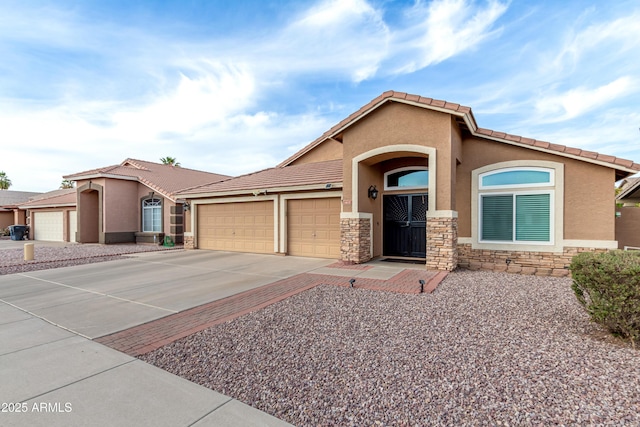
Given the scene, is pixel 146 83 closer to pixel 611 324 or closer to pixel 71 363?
pixel 71 363

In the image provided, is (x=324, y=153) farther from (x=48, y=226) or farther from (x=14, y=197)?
(x=14, y=197)

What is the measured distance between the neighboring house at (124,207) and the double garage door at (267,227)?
11.0 ft

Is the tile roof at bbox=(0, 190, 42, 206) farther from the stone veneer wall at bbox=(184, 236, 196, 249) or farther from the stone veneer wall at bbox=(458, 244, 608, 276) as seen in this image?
the stone veneer wall at bbox=(458, 244, 608, 276)

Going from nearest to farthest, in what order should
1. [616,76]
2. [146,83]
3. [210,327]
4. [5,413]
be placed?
[5,413] → [210,327] → [616,76] → [146,83]

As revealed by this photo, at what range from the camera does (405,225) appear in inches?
446

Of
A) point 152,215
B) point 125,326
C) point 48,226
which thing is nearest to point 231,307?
point 125,326

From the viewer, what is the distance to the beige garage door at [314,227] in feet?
38.3

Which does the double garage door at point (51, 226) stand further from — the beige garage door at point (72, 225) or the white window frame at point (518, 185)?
the white window frame at point (518, 185)

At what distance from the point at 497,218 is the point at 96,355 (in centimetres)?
1080

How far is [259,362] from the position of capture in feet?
11.7

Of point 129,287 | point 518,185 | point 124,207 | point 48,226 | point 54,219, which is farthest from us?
point 48,226

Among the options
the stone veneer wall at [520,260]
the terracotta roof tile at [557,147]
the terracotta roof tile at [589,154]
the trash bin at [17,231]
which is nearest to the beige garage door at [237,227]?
the stone veneer wall at [520,260]

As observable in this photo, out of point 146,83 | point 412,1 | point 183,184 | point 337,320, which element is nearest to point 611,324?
point 337,320

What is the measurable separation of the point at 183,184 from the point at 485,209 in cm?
1860
